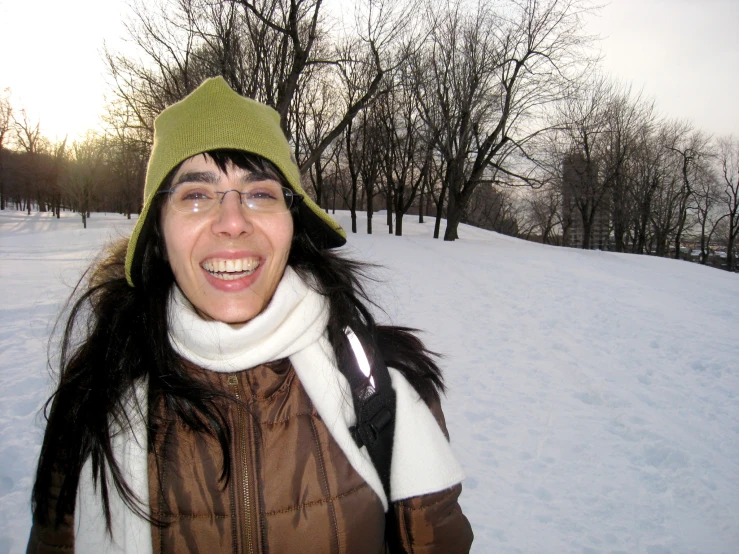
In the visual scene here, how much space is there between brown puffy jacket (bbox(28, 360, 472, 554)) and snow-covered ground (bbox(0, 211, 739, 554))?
6.02ft

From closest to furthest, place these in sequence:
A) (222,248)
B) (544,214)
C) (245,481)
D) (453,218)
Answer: (245,481), (222,248), (453,218), (544,214)

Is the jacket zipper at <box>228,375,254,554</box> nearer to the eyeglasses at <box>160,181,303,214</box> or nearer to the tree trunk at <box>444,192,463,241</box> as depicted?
the eyeglasses at <box>160,181,303,214</box>

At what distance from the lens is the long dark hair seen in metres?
1.31

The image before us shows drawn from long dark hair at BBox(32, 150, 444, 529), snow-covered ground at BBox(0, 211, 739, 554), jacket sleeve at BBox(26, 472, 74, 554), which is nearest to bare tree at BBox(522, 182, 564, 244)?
snow-covered ground at BBox(0, 211, 739, 554)

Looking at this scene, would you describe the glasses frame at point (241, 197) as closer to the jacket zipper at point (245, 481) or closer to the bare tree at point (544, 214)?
the jacket zipper at point (245, 481)

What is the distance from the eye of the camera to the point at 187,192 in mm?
1422

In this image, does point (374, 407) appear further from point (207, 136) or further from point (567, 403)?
point (567, 403)

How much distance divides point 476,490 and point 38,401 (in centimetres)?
426

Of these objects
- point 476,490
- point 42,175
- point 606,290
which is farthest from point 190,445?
point 42,175

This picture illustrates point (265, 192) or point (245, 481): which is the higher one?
point (265, 192)

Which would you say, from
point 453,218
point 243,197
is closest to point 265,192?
point 243,197

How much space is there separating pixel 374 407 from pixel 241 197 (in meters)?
0.84

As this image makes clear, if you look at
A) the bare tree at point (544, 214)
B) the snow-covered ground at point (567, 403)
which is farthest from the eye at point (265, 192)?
the bare tree at point (544, 214)

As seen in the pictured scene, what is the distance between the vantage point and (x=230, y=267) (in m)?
1.37
